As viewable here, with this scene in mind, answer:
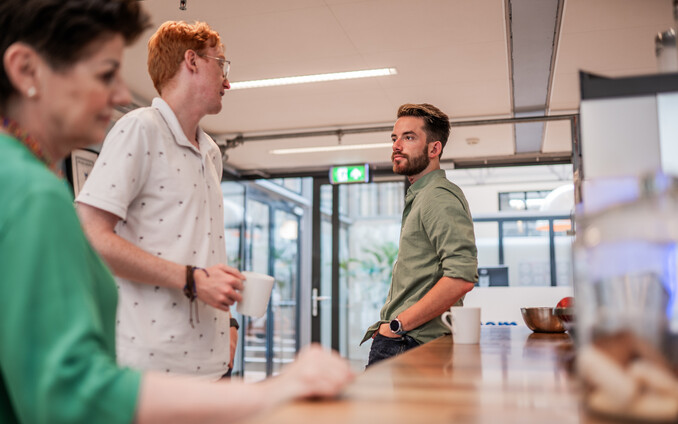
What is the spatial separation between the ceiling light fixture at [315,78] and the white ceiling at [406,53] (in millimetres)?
83

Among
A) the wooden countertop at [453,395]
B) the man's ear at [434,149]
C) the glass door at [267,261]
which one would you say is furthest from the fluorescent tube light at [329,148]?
the wooden countertop at [453,395]

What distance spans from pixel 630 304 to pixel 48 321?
59cm

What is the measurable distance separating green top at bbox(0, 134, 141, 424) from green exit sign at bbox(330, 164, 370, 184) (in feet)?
20.8

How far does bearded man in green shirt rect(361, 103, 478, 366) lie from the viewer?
1955 mm

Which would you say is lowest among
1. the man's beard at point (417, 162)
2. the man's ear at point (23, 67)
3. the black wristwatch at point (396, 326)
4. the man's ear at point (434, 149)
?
the black wristwatch at point (396, 326)

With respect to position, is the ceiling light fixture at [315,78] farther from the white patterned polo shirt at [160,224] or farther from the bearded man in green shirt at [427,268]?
the white patterned polo shirt at [160,224]

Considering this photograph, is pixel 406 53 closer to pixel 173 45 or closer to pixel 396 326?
pixel 396 326

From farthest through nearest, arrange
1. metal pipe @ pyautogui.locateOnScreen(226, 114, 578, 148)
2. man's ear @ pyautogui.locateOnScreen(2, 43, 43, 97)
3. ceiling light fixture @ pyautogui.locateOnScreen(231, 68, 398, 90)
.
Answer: metal pipe @ pyautogui.locateOnScreen(226, 114, 578, 148), ceiling light fixture @ pyautogui.locateOnScreen(231, 68, 398, 90), man's ear @ pyautogui.locateOnScreen(2, 43, 43, 97)

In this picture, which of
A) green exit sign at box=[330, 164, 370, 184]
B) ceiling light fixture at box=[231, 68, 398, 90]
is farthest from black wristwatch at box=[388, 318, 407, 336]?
green exit sign at box=[330, 164, 370, 184]

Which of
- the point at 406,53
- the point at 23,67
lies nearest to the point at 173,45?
the point at 23,67

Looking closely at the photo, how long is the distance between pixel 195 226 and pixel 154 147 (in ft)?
0.70

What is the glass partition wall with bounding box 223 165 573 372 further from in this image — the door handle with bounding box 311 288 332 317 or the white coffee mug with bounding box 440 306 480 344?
the white coffee mug with bounding box 440 306 480 344

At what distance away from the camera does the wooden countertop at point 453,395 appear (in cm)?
61

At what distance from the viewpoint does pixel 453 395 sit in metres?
0.75
